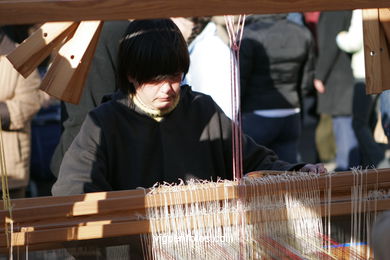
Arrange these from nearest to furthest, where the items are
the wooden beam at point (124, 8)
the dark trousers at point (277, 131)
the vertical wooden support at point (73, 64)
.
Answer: the wooden beam at point (124, 8) < the vertical wooden support at point (73, 64) < the dark trousers at point (277, 131)

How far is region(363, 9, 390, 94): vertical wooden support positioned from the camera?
2.26 metres

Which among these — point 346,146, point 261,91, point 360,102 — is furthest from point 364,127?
point 261,91

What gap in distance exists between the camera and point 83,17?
193 centimetres

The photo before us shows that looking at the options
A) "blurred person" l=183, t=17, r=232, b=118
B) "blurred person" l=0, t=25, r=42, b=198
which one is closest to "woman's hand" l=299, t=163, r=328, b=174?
"blurred person" l=183, t=17, r=232, b=118

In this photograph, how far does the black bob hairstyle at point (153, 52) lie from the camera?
8.67 ft

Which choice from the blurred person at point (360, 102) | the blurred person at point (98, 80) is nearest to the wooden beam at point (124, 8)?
the blurred person at point (98, 80)

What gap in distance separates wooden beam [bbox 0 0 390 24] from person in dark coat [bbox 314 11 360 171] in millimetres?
4480

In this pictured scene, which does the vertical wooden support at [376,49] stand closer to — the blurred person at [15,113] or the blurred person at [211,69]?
the blurred person at [211,69]

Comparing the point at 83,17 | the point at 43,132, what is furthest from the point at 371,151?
the point at 83,17

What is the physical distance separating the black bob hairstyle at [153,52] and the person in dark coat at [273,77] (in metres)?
2.40

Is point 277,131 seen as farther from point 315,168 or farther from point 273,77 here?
point 315,168

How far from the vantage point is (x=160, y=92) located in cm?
269

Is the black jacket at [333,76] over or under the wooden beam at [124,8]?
over

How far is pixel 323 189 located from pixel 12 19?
3.23ft
